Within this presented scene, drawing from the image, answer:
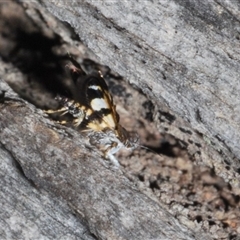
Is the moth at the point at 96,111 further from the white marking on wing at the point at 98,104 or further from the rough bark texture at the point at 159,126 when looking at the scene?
the rough bark texture at the point at 159,126

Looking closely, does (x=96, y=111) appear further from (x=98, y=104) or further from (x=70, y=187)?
(x=70, y=187)

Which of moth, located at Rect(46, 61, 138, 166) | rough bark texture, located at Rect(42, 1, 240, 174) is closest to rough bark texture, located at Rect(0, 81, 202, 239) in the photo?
moth, located at Rect(46, 61, 138, 166)

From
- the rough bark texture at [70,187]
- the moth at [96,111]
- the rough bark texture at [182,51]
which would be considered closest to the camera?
the rough bark texture at [70,187]

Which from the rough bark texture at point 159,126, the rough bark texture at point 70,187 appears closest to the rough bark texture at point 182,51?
the rough bark texture at point 159,126

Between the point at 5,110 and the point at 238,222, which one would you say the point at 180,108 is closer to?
the point at 238,222

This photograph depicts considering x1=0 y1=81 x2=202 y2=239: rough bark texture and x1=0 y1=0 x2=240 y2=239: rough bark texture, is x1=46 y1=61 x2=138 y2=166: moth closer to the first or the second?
x1=0 y1=0 x2=240 y2=239: rough bark texture

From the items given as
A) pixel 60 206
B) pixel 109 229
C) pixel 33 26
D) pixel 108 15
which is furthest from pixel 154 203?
pixel 33 26

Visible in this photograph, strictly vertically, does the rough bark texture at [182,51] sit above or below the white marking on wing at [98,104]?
above

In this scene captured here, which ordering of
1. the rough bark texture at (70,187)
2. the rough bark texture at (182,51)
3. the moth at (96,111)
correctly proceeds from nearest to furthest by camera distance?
1. the rough bark texture at (70,187)
2. the rough bark texture at (182,51)
3. the moth at (96,111)

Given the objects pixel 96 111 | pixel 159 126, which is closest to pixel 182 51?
pixel 159 126
